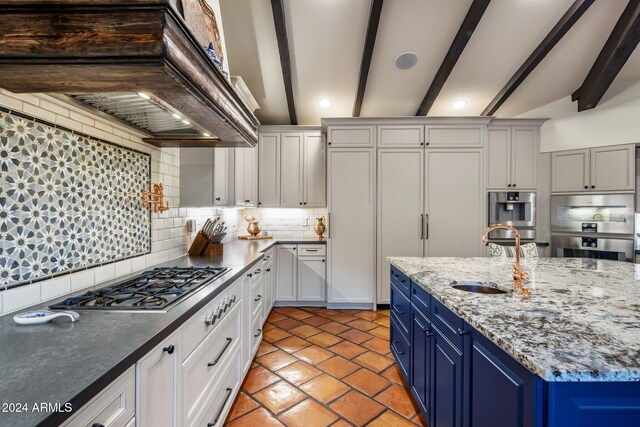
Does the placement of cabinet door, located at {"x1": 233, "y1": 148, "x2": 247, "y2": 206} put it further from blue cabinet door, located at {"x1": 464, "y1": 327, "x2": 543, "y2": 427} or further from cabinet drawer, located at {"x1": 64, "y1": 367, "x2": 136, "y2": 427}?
blue cabinet door, located at {"x1": 464, "y1": 327, "x2": 543, "y2": 427}

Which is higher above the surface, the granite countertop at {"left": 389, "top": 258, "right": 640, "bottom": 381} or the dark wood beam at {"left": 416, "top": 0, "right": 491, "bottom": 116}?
the dark wood beam at {"left": 416, "top": 0, "right": 491, "bottom": 116}

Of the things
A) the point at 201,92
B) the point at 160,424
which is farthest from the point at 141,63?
the point at 160,424

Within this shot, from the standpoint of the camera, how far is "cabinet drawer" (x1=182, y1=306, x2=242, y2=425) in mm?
1283

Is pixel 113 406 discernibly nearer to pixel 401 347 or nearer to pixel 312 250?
pixel 401 347

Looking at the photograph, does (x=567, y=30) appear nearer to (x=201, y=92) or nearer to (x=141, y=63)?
(x=201, y=92)

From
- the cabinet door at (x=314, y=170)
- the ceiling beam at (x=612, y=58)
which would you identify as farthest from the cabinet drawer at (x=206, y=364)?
the ceiling beam at (x=612, y=58)

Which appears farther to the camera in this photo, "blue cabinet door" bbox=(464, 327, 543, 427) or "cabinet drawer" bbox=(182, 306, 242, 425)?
"cabinet drawer" bbox=(182, 306, 242, 425)

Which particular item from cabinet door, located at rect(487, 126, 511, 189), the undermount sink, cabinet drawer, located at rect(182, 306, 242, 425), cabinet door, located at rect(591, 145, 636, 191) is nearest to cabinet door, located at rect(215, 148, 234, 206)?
cabinet drawer, located at rect(182, 306, 242, 425)

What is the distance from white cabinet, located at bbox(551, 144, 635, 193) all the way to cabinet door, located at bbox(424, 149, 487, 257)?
1.13 metres

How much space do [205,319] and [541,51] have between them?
4.54 m

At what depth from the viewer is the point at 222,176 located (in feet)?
9.41

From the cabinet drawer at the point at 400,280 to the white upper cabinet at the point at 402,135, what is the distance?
77.6 inches

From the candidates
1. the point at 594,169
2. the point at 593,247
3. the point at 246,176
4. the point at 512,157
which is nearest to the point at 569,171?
the point at 594,169

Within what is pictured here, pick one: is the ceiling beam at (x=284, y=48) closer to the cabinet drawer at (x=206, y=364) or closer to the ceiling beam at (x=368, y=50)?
the ceiling beam at (x=368, y=50)
